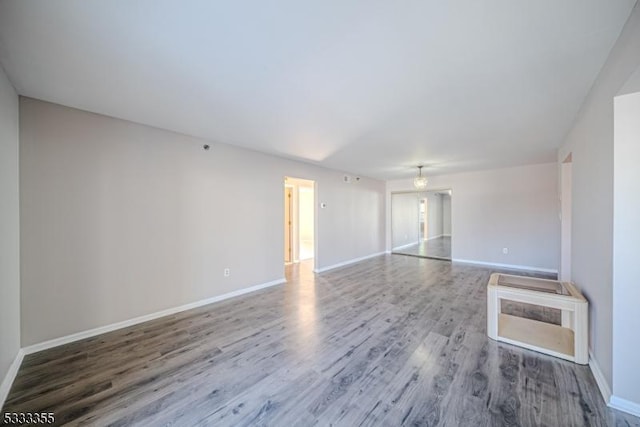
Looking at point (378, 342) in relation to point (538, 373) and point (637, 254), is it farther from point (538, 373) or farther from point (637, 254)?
point (637, 254)

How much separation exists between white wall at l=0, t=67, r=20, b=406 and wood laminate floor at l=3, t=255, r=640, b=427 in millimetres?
334

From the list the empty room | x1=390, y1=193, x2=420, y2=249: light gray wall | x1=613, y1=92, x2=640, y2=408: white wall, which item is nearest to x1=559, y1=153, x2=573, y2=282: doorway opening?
the empty room

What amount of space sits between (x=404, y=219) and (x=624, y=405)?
23.7 feet

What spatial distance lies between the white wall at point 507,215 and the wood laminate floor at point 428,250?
0.91 m

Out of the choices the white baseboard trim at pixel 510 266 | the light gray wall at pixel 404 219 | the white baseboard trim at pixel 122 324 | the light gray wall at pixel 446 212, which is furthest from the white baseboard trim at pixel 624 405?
the light gray wall at pixel 446 212

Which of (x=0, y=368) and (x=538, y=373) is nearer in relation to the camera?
(x=0, y=368)

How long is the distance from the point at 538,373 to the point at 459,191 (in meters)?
5.17

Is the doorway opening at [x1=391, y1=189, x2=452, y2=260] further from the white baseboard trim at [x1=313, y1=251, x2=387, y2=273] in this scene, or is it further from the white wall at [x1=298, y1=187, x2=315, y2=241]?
the white wall at [x1=298, y1=187, x2=315, y2=241]

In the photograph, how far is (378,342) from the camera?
2469 mm

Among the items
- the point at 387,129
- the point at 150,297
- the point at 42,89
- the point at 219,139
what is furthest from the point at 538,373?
the point at 42,89

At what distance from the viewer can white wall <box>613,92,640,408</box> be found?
4.96 feet

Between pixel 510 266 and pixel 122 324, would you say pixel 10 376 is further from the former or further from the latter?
pixel 510 266

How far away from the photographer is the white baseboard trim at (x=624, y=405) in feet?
5.00

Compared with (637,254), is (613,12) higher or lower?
higher
